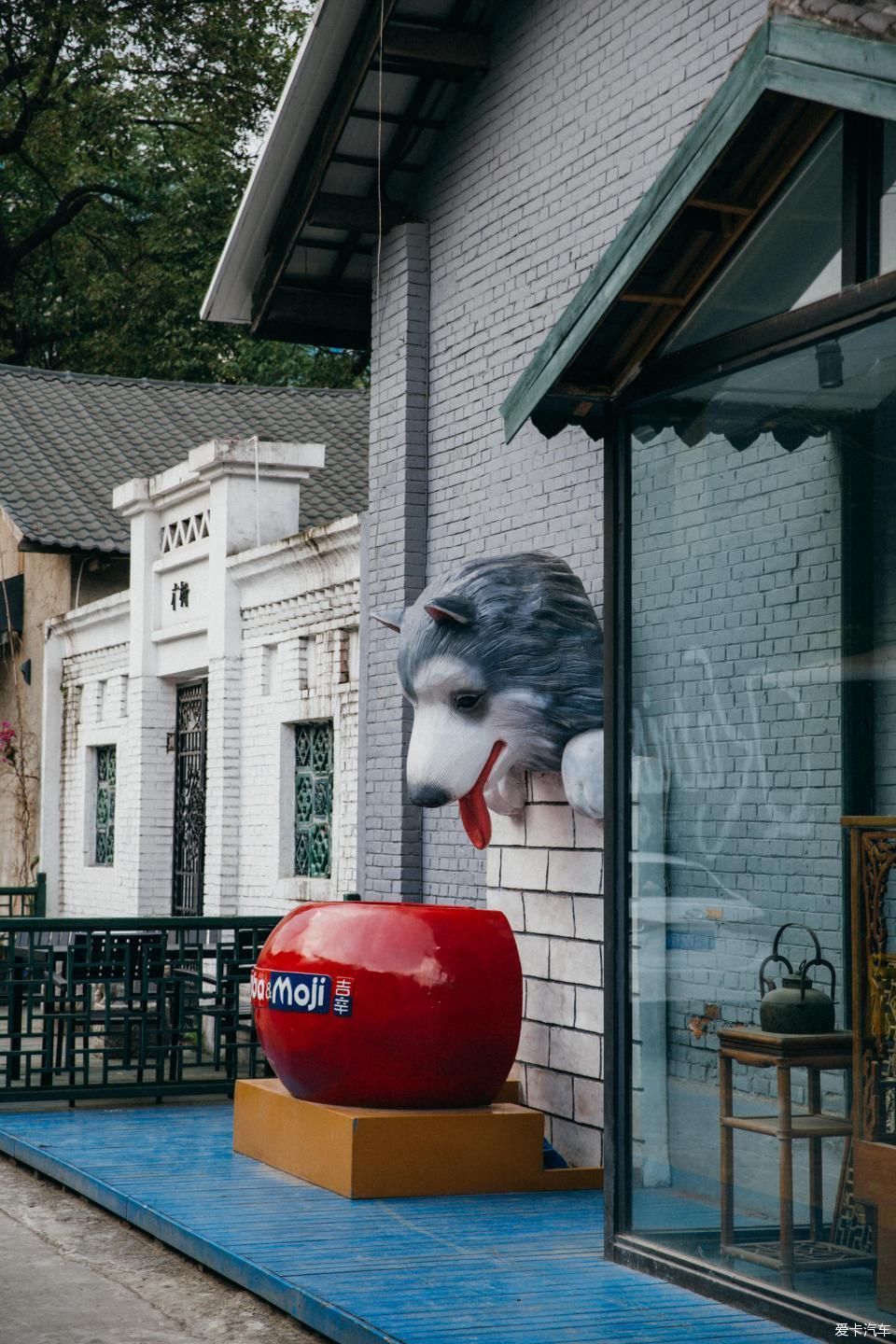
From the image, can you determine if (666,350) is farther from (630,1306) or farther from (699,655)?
(630,1306)

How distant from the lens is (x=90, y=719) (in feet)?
58.9

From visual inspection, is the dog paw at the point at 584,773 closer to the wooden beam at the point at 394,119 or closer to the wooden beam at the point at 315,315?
the wooden beam at the point at 394,119

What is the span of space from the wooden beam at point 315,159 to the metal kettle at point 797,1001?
6.21 metres

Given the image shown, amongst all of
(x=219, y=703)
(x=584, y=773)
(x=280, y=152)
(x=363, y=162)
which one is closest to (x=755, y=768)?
(x=584, y=773)

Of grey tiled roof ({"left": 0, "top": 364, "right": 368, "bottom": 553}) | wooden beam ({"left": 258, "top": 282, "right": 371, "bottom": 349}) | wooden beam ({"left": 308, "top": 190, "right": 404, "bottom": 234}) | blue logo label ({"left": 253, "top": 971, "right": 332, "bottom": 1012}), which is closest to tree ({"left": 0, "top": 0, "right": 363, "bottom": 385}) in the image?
grey tiled roof ({"left": 0, "top": 364, "right": 368, "bottom": 553})

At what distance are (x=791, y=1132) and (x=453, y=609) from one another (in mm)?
3290

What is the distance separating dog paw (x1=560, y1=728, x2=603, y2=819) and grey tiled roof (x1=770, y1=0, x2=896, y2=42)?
3.37m

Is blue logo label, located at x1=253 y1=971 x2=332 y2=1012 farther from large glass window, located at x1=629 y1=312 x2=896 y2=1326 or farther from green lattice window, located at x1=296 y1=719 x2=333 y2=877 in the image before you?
green lattice window, located at x1=296 y1=719 x2=333 y2=877

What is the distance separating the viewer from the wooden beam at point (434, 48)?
10062 millimetres

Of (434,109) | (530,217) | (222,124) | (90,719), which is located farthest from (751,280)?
(222,124)

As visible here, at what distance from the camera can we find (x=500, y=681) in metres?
8.17

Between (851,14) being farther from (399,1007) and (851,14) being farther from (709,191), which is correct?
(399,1007)

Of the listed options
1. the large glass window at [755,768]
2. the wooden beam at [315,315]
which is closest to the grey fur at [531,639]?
the large glass window at [755,768]

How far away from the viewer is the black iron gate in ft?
49.9
